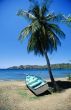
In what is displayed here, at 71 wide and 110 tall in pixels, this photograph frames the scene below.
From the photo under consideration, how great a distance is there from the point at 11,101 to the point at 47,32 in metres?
8.74

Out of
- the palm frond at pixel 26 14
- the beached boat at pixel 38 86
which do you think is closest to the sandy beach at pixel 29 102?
the beached boat at pixel 38 86

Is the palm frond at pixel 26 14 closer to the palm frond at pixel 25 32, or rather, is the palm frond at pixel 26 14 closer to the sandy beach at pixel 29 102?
the palm frond at pixel 25 32

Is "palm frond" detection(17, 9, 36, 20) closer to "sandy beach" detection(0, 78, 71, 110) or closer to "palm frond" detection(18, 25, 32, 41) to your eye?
"palm frond" detection(18, 25, 32, 41)

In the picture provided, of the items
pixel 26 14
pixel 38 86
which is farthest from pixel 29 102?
pixel 26 14

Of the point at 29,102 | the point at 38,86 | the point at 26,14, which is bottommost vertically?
the point at 29,102

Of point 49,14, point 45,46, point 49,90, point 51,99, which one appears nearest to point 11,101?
point 51,99

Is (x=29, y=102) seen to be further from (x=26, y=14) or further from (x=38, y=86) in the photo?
(x=26, y=14)

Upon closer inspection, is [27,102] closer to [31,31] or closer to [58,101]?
[58,101]

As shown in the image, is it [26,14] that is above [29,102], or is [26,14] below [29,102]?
above

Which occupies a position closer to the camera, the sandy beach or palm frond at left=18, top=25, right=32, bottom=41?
the sandy beach

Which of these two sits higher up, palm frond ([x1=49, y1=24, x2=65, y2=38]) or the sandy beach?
palm frond ([x1=49, y1=24, x2=65, y2=38])

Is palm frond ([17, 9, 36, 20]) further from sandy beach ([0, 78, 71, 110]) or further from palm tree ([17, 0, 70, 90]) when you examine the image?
sandy beach ([0, 78, 71, 110])

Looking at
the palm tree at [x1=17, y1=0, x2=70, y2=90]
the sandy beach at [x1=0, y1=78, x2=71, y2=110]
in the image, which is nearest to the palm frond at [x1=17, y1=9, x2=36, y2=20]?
the palm tree at [x1=17, y1=0, x2=70, y2=90]

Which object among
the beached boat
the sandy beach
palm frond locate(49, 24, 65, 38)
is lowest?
the sandy beach
